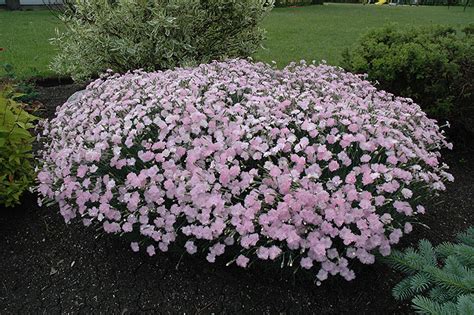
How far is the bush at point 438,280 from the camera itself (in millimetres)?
2006

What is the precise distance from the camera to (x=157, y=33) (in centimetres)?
494

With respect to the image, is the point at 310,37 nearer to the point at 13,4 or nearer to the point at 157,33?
the point at 157,33

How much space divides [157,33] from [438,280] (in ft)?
12.4

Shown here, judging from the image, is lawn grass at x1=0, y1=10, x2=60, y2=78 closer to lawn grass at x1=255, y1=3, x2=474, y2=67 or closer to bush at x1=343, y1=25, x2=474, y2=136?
lawn grass at x1=255, y1=3, x2=474, y2=67

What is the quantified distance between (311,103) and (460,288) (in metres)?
1.46

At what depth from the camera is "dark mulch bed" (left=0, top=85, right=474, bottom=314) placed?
255cm

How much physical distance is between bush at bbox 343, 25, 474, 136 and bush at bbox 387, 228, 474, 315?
2.17 m

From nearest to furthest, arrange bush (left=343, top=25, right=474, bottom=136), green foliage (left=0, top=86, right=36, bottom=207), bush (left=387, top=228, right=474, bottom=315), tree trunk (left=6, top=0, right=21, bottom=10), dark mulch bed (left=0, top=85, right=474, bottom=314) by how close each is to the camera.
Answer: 1. bush (left=387, top=228, right=474, bottom=315)
2. dark mulch bed (left=0, top=85, right=474, bottom=314)
3. green foliage (left=0, top=86, right=36, bottom=207)
4. bush (left=343, top=25, right=474, bottom=136)
5. tree trunk (left=6, top=0, right=21, bottom=10)

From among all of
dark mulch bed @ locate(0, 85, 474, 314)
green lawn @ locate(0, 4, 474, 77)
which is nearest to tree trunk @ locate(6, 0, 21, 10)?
green lawn @ locate(0, 4, 474, 77)

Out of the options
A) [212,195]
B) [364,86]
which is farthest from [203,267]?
[364,86]

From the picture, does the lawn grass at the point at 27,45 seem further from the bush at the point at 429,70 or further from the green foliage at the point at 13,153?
the bush at the point at 429,70

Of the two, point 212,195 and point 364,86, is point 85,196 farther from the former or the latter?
point 364,86

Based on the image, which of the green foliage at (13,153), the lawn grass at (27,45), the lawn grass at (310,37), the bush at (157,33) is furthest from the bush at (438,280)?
the lawn grass at (27,45)

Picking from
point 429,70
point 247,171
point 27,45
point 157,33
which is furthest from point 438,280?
point 27,45
